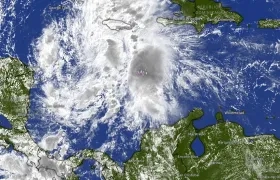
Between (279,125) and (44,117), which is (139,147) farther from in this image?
(279,125)

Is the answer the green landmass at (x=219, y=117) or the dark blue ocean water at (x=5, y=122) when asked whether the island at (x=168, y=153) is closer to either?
the green landmass at (x=219, y=117)

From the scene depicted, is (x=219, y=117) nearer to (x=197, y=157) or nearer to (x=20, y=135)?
(x=197, y=157)

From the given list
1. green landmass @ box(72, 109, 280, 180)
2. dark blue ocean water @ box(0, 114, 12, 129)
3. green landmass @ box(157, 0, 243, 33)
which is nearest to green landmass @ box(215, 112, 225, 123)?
green landmass @ box(72, 109, 280, 180)

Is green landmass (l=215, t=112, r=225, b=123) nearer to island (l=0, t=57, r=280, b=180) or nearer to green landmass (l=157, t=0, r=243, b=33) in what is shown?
island (l=0, t=57, r=280, b=180)

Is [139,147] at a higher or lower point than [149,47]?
lower

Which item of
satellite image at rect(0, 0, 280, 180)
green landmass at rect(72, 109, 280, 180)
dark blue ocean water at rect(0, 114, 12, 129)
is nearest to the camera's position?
green landmass at rect(72, 109, 280, 180)

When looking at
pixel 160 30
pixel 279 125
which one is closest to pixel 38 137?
pixel 160 30

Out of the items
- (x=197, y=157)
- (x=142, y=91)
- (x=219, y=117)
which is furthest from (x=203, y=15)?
(x=197, y=157)
